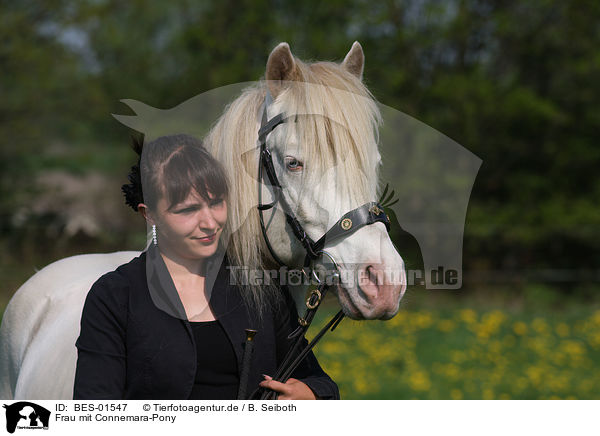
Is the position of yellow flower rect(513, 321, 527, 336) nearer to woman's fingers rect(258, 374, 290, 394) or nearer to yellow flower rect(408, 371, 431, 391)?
yellow flower rect(408, 371, 431, 391)

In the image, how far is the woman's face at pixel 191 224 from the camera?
1618mm

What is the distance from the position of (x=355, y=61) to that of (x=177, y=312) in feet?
3.50

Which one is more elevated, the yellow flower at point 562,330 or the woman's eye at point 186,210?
the woman's eye at point 186,210

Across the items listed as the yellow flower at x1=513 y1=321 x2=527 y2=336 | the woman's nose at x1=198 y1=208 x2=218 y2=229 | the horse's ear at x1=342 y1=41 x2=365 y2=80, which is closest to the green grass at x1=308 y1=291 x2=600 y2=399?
the yellow flower at x1=513 y1=321 x2=527 y2=336

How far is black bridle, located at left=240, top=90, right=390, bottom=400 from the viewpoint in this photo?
1674 millimetres

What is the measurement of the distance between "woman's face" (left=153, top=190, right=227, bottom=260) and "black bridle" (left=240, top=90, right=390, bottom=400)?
204 mm

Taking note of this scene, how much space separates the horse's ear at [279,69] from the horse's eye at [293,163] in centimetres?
23

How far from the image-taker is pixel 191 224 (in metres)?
1.62

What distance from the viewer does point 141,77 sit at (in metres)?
13.2

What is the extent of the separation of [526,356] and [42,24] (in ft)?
35.7

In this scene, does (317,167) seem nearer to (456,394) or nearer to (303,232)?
(303,232)
